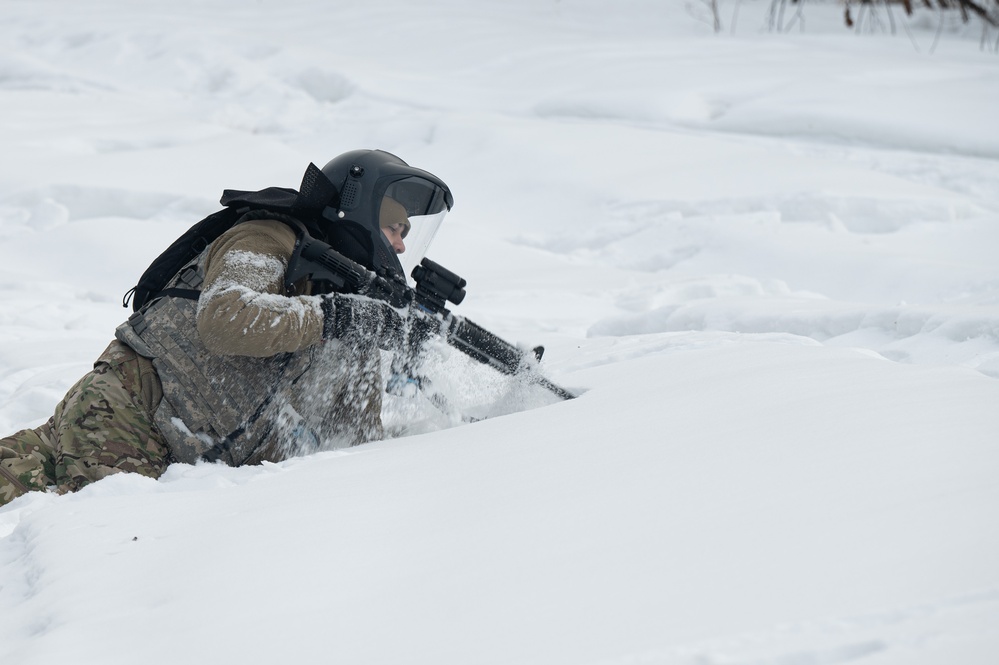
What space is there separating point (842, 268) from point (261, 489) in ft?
13.5

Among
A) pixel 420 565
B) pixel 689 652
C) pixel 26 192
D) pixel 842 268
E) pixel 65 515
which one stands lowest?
pixel 842 268

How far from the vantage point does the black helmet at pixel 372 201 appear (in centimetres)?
273

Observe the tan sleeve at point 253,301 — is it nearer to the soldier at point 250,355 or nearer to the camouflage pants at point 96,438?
the soldier at point 250,355

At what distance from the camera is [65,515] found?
194cm

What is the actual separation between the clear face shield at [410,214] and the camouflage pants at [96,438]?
78 centimetres

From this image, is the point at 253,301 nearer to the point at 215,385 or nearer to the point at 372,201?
the point at 215,385

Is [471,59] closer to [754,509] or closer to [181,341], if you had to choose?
[181,341]

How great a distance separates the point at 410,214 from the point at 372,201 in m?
0.14

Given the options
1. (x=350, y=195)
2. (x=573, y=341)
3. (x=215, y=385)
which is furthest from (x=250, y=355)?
(x=573, y=341)

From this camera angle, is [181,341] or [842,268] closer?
[181,341]

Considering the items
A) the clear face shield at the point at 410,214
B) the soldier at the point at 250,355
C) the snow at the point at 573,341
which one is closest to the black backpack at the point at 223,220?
the soldier at the point at 250,355

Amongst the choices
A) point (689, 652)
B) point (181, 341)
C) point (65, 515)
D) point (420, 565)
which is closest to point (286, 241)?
point (181, 341)

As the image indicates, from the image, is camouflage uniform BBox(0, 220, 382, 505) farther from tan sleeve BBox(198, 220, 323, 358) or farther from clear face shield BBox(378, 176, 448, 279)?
clear face shield BBox(378, 176, 448, 279)

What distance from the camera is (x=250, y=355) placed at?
8.27 ft
